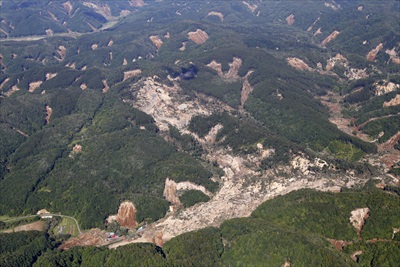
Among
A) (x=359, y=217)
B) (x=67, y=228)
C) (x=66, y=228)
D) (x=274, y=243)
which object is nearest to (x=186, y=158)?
(x=67, y=228)

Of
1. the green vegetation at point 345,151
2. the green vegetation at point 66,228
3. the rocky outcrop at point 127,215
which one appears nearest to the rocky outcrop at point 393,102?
the green vegetation at point 345,151

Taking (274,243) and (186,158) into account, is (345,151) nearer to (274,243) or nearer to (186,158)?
(186,158)

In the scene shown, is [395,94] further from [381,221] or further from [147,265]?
[147,265]

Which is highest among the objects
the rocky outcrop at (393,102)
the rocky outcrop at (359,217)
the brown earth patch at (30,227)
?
the rocky outcrop at (359,217)

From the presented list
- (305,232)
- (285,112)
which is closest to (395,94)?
(285,112)

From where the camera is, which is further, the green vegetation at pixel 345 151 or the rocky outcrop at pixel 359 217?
the green vegetation at pixel 345 151

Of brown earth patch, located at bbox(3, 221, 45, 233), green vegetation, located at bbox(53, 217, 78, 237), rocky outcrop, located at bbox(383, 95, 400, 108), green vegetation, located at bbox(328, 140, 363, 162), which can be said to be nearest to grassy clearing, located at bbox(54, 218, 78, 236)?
green vegetation, located at bbox(53, 217, 78, 237)

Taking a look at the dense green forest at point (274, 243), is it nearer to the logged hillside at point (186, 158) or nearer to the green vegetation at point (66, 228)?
the logged hillside at point (186, 158)
